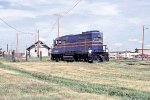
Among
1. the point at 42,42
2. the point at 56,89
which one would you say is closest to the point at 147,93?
the point at 56,89

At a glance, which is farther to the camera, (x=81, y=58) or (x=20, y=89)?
(x=81, y=58)

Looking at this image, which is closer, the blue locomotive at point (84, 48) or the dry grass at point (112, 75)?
the dry grass at point (112, 75)

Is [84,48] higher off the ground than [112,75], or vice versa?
[84,48]

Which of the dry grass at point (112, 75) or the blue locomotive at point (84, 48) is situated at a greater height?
the blue locomotive at point (84, 48)

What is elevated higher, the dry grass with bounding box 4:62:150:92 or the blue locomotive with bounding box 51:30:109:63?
the blue locomotive with bounding box 51:30:109:63

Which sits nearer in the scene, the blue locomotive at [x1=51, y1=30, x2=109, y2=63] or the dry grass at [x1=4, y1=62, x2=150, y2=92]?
the dry grass at [x1=4, y1=62, x2=150, y2=92]

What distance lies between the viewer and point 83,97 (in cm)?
1591

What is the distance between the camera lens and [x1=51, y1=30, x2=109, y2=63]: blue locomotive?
51438 millimetres

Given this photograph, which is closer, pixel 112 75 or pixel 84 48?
pixel 112 75

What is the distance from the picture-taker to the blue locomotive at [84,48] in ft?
169

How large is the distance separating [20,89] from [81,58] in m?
35.3

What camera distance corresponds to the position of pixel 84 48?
5269cm

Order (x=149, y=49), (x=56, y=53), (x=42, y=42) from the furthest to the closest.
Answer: (x=149, y=49)
(x=42, y=42)
(x=56, y=53)

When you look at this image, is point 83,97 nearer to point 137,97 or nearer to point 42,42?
point 137,97
